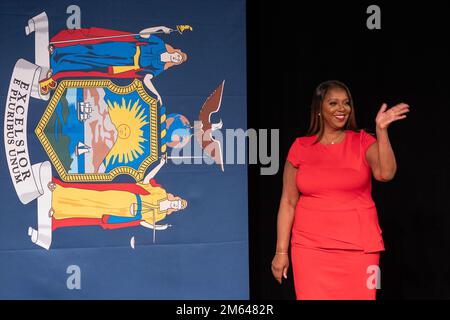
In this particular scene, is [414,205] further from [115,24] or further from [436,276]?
[115,24]

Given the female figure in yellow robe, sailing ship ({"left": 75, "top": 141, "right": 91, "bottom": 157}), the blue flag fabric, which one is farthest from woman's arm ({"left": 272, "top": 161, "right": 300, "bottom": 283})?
sailing ship ({"left": 75, "top": 141, "right": 91, "bottom": 157})

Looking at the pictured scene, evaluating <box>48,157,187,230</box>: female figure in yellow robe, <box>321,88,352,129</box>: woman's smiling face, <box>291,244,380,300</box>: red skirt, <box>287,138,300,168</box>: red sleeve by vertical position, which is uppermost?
<box>321,88,352,129</box>: woman's smiling face

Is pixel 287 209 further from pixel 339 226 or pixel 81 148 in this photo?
pixel 81 148

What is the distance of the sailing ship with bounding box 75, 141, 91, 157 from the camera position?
3562mm

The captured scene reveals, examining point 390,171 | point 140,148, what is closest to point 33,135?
point 140,148

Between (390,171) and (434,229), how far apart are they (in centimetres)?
107

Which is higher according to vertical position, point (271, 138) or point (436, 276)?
point (271, 138)

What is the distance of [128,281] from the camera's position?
3602 mm

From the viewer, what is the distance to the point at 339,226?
2805mm

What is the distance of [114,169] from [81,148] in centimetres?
21

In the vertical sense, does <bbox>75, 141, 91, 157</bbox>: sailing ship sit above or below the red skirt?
above

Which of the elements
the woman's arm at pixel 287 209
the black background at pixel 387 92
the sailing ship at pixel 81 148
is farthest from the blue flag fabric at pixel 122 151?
the woman's arm at pixel 287 209

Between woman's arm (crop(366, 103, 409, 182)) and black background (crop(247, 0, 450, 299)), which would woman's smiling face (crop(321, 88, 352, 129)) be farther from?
black background (crop(247, 0, 450, 299))

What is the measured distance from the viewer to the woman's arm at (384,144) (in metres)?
2.64
